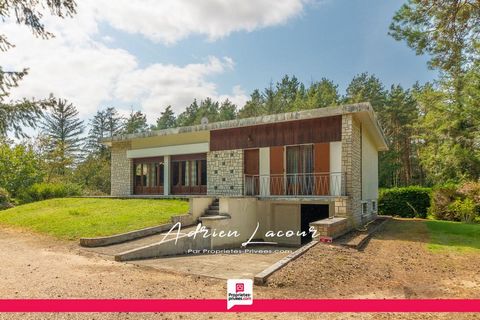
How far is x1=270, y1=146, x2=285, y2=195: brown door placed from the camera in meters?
15.0

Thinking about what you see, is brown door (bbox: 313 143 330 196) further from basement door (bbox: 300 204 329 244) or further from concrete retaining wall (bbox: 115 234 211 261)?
concrete retaining wall (bbox: 115 234 211 261)

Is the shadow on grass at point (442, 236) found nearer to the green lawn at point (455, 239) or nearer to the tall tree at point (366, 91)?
the green lawn at point (455, 239)

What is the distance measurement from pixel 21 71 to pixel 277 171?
9.79m

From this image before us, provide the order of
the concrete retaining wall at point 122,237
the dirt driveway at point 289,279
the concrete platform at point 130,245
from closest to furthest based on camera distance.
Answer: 1. the dirt driveway at point 289,279
2. the concrete platform at point 130,245
3. the concrete retaining wall at point 122,237

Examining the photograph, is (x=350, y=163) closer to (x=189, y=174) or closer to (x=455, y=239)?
(x=455, y=239)

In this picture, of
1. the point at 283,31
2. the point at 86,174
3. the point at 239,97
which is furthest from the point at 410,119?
the point at 86,174

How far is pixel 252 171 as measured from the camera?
15.9 metres

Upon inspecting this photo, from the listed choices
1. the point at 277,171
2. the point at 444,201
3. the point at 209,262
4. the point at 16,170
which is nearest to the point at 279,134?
the point at 277,171

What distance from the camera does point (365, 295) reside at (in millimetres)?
6020

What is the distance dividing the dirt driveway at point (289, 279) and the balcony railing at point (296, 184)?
3.91 meters

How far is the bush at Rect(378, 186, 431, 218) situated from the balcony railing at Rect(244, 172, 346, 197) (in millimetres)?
12066

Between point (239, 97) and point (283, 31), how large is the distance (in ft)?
135

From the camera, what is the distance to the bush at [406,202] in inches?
899

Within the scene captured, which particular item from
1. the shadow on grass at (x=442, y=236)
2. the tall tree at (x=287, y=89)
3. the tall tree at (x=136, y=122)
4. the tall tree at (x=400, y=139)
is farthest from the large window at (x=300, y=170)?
the tall tree at (x=136, y=122)
